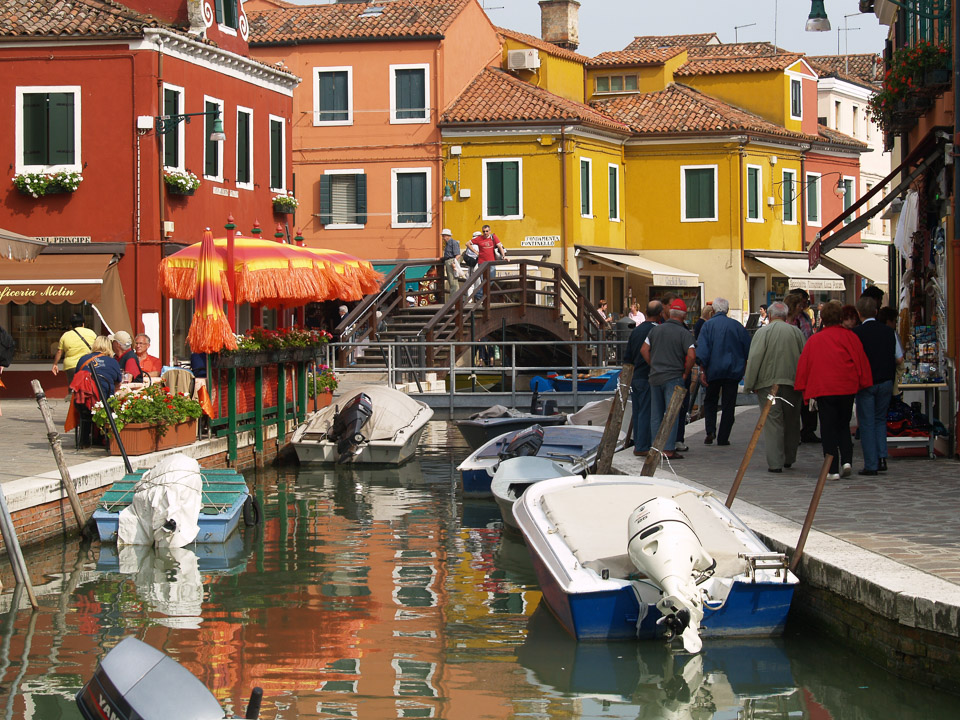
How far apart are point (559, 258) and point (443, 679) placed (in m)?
30.1

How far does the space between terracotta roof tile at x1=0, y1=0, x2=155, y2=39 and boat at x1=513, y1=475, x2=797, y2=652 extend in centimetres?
1798

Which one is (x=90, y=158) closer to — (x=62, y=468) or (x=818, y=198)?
(x=62, y=468)

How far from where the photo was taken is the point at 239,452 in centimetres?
1800

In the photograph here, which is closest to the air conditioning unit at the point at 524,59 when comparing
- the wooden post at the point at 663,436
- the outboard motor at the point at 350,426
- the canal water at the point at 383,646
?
the outboard motor at the point at 350,426

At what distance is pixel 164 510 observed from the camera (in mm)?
12516

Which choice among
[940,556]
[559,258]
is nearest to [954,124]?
[940,556]

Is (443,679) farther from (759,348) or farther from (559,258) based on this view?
(559,258)

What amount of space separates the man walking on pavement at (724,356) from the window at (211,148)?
45.6 feet

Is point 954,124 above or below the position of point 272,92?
below

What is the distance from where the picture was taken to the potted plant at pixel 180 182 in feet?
81.8

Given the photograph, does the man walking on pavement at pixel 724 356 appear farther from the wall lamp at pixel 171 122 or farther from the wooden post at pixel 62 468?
the wall lamp at pixel 171 122

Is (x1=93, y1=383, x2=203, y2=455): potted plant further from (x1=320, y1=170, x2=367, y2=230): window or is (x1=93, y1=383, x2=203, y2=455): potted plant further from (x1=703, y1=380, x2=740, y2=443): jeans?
(x1=320, y1=170, x2=367, y2=230): window

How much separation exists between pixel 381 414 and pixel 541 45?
80.3 feet

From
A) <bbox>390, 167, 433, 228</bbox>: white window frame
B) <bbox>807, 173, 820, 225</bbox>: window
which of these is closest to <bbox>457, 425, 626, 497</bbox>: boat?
<bbox>390, 167, 433, 228</bbox>: white window frame
